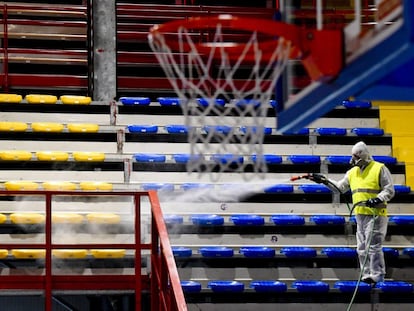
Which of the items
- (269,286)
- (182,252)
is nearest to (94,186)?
(182,252)

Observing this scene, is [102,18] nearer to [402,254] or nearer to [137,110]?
[137,110]

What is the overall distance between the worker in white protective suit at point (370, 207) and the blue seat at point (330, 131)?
5.69ft

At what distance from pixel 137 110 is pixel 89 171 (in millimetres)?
1354

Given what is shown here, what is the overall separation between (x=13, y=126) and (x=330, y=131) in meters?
4.05

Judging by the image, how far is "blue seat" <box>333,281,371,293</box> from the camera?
990cm

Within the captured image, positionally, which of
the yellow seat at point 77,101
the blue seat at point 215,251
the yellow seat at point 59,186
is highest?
the yellow seat at point 77,101

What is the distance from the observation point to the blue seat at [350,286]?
390 inches

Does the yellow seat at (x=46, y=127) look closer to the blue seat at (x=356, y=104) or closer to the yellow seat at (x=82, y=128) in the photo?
the yellow seat at (x=82, y=128)

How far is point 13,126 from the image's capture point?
443 inches

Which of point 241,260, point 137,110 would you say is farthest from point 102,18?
point 241,260

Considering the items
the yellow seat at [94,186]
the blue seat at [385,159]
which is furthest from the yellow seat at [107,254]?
the blue seat at [385,159]

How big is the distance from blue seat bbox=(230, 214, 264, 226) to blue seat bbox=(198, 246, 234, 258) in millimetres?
428

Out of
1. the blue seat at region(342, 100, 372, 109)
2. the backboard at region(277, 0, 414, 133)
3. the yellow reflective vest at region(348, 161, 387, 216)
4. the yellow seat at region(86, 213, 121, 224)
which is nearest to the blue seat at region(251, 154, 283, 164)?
A: the yellow reflective vest at region(348, 161, 387, 216)

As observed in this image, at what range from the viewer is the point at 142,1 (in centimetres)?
1546
